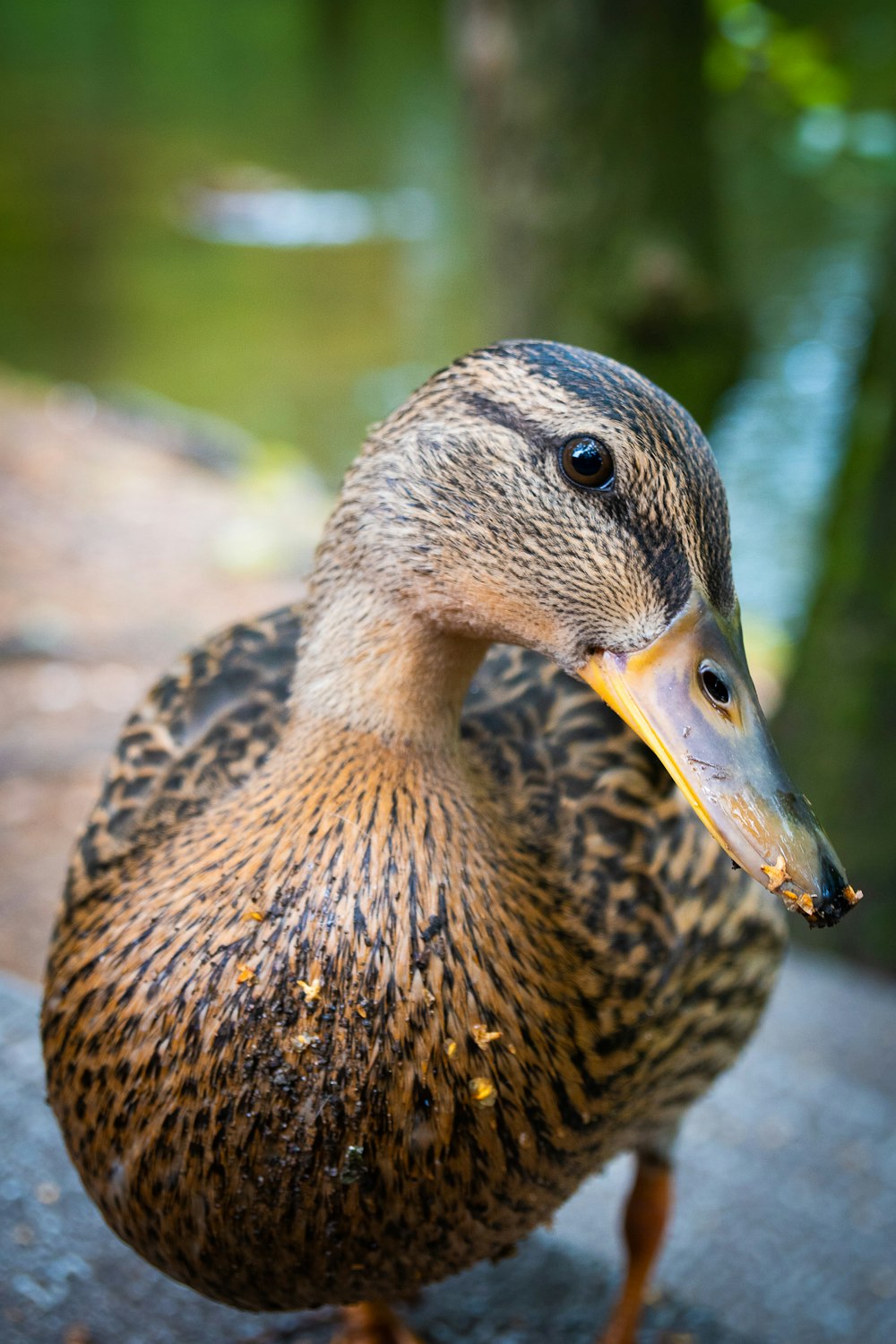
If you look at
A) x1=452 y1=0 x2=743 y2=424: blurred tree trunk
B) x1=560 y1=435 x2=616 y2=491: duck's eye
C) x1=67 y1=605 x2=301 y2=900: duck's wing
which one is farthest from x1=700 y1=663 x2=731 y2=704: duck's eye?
x1=452 y1=0 x2=743 y2=424: blurred tree trunk

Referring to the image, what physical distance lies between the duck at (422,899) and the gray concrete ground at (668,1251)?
627mm

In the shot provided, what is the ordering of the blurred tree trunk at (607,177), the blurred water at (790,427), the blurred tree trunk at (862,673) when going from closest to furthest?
the blurred tree trunk at (862,673), the blurred tree trunk at (607,177), the blurred water at (790,427)

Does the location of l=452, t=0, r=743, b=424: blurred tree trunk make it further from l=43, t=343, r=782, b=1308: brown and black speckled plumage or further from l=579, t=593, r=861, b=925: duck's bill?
l=579, t=593, r=861, b=925: duck's bill

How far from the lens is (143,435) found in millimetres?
7020

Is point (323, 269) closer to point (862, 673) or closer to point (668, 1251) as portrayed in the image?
point (862, 673)

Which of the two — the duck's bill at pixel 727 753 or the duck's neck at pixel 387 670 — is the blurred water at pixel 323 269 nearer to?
the duck's neck at pixel 387 670

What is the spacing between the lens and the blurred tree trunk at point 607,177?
4.07 metres

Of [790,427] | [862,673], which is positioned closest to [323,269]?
[790,427]

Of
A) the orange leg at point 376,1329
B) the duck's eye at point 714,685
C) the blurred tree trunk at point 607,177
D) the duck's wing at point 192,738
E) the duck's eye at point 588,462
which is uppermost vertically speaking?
the blurred tree trunk at point 607,177

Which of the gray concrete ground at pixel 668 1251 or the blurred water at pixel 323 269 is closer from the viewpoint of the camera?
the gray concrete ground at pixel 668 1251

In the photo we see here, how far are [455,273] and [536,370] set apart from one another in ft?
27.9

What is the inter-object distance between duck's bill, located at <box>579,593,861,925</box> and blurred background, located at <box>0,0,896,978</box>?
2.23 m

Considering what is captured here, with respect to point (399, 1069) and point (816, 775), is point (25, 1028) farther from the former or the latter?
point (816, 775)

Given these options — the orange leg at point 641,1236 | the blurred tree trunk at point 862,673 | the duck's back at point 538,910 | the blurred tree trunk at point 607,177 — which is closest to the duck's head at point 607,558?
the duck's back at point 538,910
